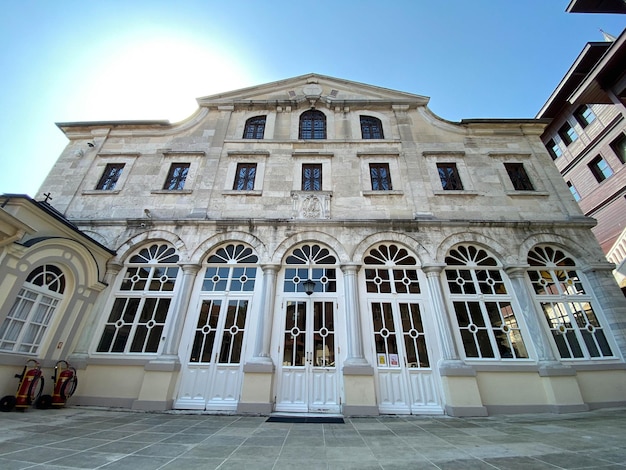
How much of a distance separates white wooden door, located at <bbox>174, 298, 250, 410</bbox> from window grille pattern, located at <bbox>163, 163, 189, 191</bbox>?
434 cm

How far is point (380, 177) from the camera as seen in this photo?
9.33 metres

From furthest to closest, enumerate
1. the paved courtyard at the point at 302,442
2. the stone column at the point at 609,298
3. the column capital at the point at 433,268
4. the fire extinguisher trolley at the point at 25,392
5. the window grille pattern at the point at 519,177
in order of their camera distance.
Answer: the window grille pattern at the point at 519,177
the column capital at the point at 433,268
the stone column at the point at 609,298
the fire extinguisher trolley at the point at 25,392
the paved courtyard at the point at 302,442

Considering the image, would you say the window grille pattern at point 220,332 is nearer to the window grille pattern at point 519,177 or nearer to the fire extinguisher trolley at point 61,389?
the fire extinguisher trolley at point 61,389

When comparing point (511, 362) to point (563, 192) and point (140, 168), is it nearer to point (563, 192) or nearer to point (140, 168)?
point (563, 192)

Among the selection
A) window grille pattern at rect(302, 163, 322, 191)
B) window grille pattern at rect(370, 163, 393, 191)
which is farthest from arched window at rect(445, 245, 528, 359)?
window grille pattern at rect(302, 163, 322, 191)

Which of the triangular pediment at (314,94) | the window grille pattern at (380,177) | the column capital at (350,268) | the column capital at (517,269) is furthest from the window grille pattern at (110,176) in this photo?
the column capital at (517,269)

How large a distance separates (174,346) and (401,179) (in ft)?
27.8

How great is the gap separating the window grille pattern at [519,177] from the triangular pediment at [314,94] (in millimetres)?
4208

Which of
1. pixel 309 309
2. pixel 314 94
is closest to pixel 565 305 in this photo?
pixel 309 309

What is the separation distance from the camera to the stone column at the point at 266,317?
644 centimetres

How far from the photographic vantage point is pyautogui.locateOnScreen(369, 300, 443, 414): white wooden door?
6.20 meters

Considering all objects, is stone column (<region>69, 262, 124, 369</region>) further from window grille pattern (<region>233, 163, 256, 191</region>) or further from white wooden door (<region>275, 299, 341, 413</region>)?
white wooden door (<region>275, 299, 341, 413</region>)

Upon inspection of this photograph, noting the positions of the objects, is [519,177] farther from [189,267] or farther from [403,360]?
[189,267]

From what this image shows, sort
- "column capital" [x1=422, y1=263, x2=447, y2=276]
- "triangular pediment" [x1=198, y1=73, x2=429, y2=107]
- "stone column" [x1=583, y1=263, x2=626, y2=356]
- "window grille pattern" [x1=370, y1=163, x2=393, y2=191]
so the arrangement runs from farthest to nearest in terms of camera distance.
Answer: "triangular pediment" [x1=198, y1=73, x2=429, y2=107]
"window grille pattern" [x1=370, y1=163, x2=393, y2=191]
"column capital" [x1=422, y1=263, x2=447, y2=276]
"stone column" [x1=583, y1=263, x2=626, y2=356]
